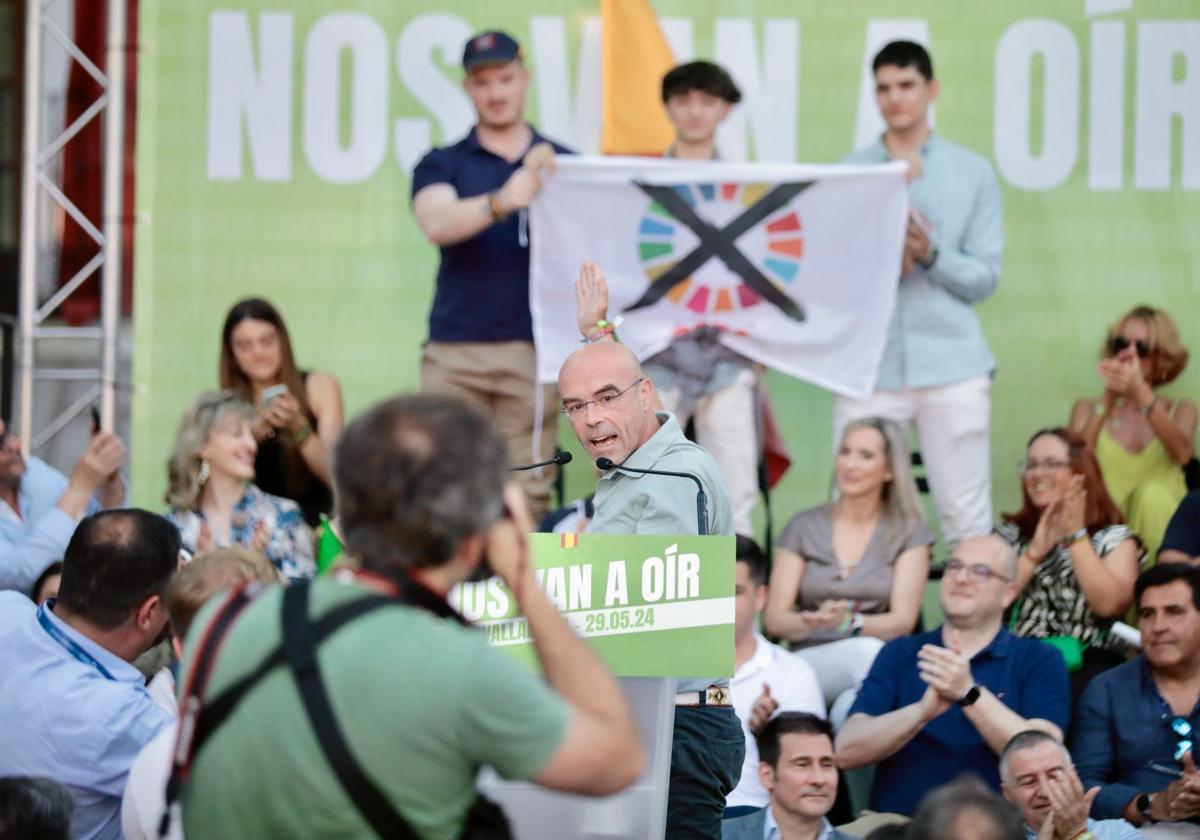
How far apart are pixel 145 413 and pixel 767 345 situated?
2.59 meters

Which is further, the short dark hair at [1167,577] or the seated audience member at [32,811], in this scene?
the short dark hair at [1167,577]

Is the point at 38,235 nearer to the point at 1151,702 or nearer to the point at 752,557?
the point at 752,557

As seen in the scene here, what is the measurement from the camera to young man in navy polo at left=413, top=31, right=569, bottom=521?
696cm

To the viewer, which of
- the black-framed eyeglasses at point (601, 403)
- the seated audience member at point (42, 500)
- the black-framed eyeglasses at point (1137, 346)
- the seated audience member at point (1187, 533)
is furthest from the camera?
the black-framed eyeglasses at point (1137, 346)

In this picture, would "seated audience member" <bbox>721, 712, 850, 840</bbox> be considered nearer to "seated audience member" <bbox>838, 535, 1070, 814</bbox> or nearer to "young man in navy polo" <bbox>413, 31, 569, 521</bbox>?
"seated audience member" <bbox>838, 535, 1070, 814</bbox>

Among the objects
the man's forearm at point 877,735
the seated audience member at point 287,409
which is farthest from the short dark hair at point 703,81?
the man's forearm at point 877,735

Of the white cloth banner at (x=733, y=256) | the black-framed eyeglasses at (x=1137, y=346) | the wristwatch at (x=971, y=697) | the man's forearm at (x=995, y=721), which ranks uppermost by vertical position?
the white cloth banner at (x=733, y=256)

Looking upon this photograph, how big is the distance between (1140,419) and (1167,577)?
5.12ft

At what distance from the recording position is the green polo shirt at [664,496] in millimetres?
3941

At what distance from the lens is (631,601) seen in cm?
340

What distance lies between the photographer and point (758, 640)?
6012mm

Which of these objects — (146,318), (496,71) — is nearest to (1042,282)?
(496,71)

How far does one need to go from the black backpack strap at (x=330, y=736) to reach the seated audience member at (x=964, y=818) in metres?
1.20

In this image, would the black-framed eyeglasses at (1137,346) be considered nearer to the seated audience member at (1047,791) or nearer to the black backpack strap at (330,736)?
the seated audience member at (1047,791)
